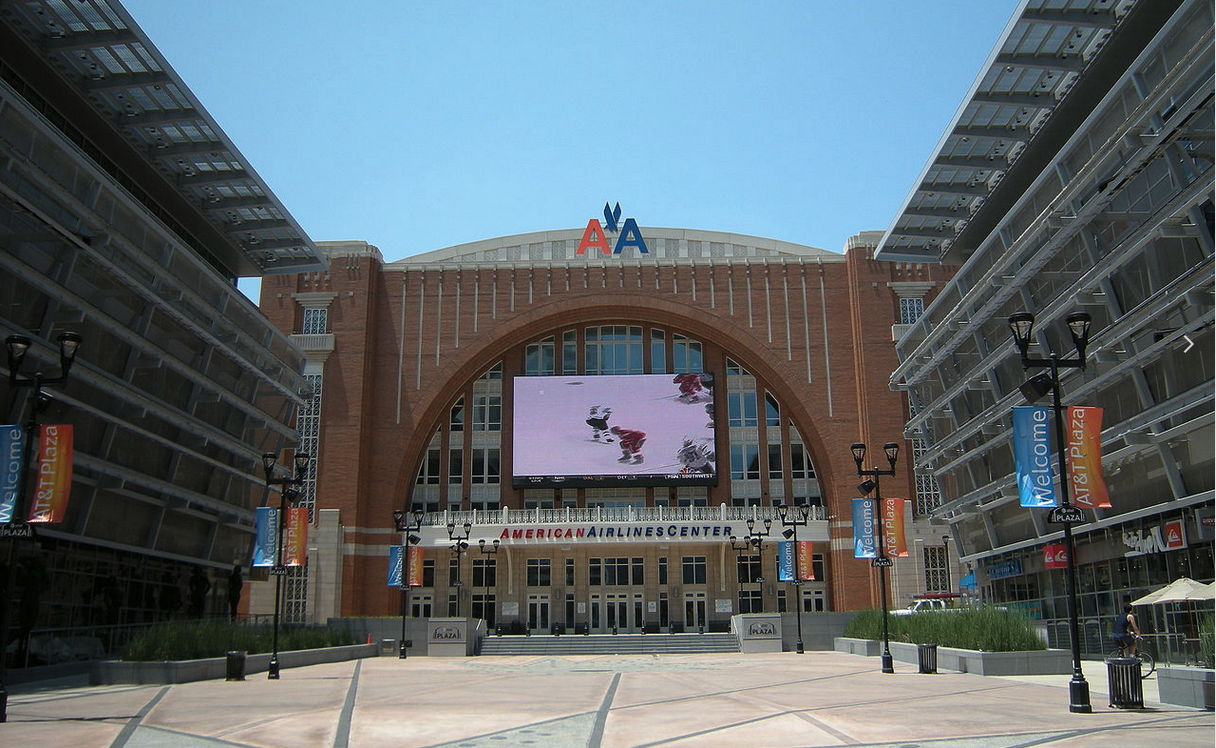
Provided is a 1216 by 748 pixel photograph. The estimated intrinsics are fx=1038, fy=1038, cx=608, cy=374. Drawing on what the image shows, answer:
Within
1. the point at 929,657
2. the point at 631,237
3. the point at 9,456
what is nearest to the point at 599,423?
the point at 631,237

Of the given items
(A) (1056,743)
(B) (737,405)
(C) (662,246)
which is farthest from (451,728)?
(C) (662,246)

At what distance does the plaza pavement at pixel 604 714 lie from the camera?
45.7 feet

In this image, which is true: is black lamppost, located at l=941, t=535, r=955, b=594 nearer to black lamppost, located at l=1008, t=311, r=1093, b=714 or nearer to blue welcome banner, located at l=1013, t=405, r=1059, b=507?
blue welcome banner, located at l=1013, t=405, r=1059, b=507

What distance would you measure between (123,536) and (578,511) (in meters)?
26.4

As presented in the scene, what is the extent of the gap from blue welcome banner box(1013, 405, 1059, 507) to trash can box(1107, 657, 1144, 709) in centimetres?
491

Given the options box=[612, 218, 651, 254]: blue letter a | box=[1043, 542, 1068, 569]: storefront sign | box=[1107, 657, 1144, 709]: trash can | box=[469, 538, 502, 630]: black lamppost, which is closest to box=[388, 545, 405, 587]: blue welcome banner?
box=[469, 538, 502, 630]: black lamppost

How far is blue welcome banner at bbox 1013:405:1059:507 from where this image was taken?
21.2 m

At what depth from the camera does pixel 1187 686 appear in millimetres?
16547

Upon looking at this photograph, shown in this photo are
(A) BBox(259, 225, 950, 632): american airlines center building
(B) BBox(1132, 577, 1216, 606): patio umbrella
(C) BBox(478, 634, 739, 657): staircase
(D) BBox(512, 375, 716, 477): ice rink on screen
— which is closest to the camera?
(B) BBox(1132, 577, 1216, 606): patio umbrella

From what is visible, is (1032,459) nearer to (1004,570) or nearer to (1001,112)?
(1001,112)

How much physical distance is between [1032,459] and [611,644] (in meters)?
33.1

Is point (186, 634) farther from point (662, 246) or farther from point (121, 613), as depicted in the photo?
point (662, 246)

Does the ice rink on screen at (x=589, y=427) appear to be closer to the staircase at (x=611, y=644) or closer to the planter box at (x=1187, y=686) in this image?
the staircase at (x=611, y=644)

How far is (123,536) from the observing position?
3834 centimetres
